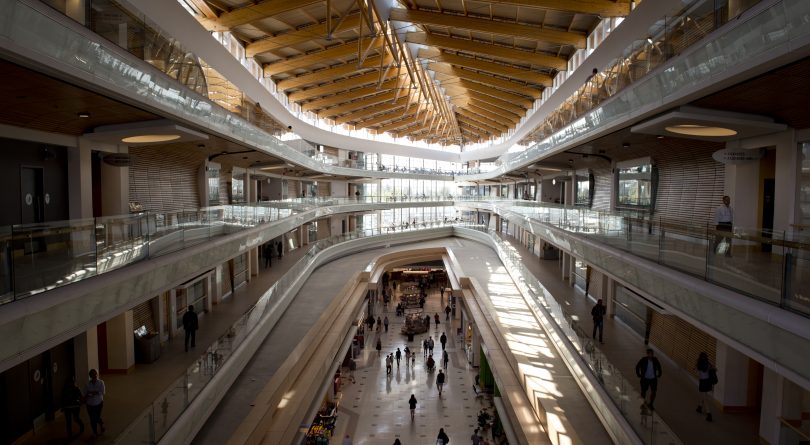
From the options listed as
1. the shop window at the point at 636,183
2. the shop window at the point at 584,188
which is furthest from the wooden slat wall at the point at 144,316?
the shop window at the point at 584,188

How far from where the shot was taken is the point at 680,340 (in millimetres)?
10961

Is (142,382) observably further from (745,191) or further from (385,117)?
(385,117)

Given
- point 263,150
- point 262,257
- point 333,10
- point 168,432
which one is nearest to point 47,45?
point 168,432

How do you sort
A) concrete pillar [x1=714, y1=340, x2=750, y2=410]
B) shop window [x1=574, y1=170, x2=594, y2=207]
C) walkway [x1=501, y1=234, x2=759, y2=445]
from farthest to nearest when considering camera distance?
shop window [x1=574, y1=170, x2=594, y2=207], concrete pillar [x1=714, y1=340, x2=750, y2=410], walkway [x1=501, y1=234, x2=759, y2=445]

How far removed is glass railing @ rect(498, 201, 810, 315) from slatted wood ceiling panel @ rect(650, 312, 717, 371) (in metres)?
3.16

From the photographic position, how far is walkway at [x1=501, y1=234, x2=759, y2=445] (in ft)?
25.7

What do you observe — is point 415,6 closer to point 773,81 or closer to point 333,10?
point 333,10

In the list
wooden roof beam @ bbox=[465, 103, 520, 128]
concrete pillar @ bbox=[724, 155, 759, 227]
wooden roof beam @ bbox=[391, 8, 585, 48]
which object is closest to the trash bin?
concrete pillar @ bbox=[724, 155, 759, 227]

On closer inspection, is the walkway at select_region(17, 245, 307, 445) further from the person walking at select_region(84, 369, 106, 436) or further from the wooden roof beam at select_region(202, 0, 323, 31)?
the wooden roof beam at select_region(202, 0, 323, 31)

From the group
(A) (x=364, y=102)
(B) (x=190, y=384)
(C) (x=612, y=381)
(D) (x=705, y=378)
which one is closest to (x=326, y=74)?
(A) (x=364, y=102)

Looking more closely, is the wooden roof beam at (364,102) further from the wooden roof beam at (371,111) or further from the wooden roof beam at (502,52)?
the wooden roof beam at (502,52)

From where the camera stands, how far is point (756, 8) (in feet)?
18.5

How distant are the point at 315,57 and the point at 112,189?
1474cm

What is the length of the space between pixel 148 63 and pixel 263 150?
889cm
